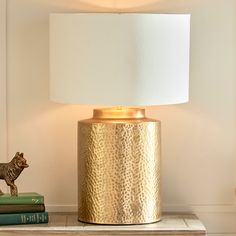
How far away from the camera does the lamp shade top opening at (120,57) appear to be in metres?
2.00

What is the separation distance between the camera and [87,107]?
2389 mm

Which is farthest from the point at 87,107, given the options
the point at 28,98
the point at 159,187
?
the point at 159,187

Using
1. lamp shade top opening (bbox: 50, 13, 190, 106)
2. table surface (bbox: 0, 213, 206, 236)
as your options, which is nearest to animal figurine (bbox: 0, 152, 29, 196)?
table surface (bbox: 0, 213, 206, 236)

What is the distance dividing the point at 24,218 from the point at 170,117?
0.59 meters

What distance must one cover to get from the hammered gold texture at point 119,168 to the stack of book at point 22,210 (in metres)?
0.14

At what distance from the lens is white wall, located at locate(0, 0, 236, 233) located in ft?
7.71

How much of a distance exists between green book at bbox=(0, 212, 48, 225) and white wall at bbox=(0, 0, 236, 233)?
24cm

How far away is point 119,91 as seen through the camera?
2.02 meters

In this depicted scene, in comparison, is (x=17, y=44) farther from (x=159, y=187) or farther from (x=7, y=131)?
(x=159, y=187)

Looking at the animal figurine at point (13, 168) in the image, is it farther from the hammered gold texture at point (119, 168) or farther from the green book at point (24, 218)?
the hammered gold texture at point (119, 168)

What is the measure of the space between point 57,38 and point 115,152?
372 millimetres

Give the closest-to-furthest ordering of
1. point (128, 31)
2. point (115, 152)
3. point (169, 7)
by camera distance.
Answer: point (128, 31) → point (115, 152) → point (169, 7)

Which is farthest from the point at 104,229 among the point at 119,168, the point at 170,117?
the point at 170,117

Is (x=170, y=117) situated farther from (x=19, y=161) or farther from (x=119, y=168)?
(x=19, y=161)
